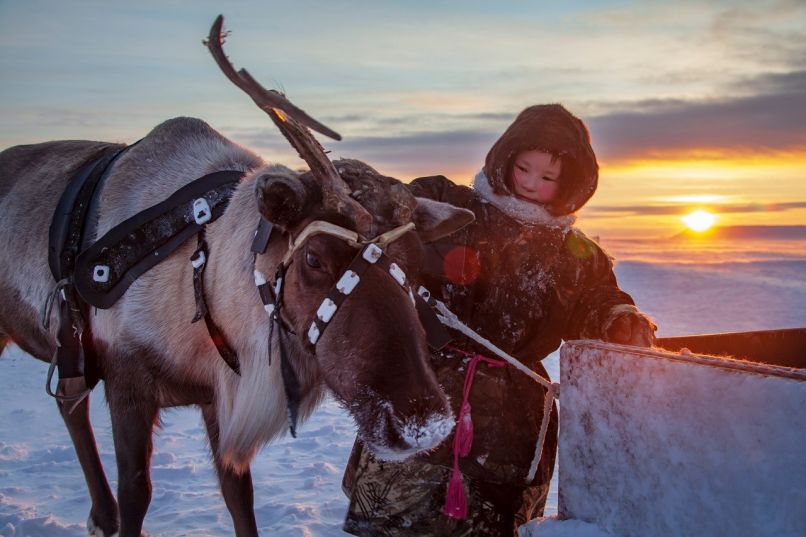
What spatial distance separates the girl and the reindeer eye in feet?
2.43

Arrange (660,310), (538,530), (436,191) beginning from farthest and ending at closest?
(660,310), (436,191), (538,530)

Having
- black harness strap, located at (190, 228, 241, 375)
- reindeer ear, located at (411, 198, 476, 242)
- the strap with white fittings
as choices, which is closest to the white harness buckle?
the strap with white fittings

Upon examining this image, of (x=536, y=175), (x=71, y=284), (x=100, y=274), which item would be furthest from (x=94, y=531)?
(x=536, y=175)

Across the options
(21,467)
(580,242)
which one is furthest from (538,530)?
(21,467)

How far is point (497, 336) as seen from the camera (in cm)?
292

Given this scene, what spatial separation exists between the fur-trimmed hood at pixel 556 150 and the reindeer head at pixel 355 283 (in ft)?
2.20

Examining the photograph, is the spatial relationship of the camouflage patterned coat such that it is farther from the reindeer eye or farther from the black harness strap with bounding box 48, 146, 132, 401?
the black harness strap with bounding box 48, 146, 132, 401

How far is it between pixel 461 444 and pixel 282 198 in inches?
48.5

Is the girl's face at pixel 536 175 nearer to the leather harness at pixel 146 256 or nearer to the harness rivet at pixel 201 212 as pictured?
the leather harness at pixel 146 256

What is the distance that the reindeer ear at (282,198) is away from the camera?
7.36 feet

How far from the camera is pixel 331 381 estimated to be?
2189 millimetres

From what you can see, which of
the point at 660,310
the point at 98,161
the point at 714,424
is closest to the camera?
the point at 714,424

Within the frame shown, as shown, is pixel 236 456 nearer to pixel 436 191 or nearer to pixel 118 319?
pixel 118 319

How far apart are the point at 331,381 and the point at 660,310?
10.9 m
